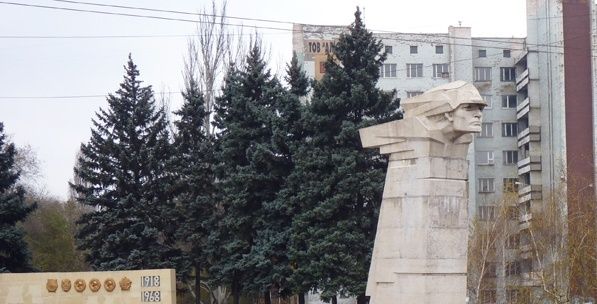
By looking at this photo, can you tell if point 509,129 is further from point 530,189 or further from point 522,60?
point 530,189

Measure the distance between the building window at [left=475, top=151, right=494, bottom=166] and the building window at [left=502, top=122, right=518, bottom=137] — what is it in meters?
1.16

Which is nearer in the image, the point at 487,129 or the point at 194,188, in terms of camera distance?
the point at 194,188

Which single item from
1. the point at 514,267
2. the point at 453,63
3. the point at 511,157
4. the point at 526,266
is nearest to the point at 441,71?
the point at 453,63

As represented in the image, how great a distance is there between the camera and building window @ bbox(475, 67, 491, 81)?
41188 mm

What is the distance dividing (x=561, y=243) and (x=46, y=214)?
2283 cm

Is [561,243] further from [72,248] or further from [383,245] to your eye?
[72,248]

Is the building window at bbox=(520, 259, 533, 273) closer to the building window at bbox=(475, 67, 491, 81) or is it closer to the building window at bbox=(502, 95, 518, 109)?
the building window at bbox=(502, 95, 518, 109)

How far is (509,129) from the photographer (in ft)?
135

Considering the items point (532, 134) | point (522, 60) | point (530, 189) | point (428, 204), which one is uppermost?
point (522, 60)

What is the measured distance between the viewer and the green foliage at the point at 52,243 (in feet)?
119

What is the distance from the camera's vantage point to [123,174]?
85.9 ft

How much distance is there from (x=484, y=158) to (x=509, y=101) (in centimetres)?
298

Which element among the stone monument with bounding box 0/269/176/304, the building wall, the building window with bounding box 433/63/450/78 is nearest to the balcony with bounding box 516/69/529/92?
the building wall

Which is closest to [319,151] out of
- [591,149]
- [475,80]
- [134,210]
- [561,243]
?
[134,210]
